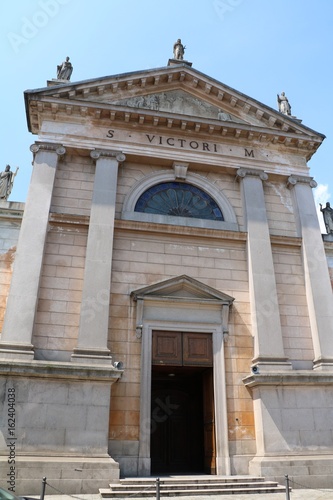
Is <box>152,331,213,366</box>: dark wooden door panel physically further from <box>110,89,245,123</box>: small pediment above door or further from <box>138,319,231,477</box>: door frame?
<box>110,89,245,123</box>: small pediment above door

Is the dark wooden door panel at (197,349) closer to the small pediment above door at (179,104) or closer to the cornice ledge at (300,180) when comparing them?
the cornice ledge at (300,180)

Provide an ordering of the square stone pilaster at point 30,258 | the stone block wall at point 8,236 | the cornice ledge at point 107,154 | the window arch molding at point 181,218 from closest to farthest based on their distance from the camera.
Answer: the square stone pilaster at point 30,258, the stone block wall at point 8,236, the window arch molding at point 181,218, the cornice ledge at point 107,154

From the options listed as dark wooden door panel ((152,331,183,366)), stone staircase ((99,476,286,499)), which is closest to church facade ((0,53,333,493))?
dark wooden door panel ((152,331,183,366))

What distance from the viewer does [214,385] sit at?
1417cm

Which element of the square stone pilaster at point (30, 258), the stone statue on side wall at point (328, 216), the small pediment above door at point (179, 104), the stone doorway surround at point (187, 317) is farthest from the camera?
the stone statue on side wall at point (328, 216)

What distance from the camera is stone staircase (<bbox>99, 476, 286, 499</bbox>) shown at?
1071 cm

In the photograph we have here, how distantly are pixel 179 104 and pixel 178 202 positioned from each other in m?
4.93

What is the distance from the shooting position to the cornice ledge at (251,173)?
1774 centimetres

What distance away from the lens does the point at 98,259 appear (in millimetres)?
14656

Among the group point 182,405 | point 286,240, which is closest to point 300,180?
point 286,240

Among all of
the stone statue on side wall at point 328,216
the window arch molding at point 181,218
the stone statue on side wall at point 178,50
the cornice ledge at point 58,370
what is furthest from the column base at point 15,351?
the stone statue on side wall at point 178,50

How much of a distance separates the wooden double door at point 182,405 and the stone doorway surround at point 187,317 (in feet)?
0.96

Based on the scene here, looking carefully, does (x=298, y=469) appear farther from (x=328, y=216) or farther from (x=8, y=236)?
(x=8, y=236)

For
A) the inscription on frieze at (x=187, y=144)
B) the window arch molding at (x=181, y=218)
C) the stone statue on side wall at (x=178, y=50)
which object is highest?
the stone statue on side wall at (x=178, y=50)
